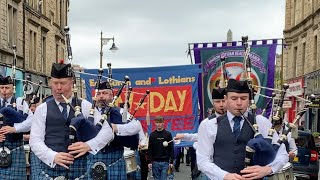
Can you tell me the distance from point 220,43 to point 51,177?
4963 millimetres

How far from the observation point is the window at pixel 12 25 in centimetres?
2422

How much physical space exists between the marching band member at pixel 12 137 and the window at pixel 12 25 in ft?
55.2

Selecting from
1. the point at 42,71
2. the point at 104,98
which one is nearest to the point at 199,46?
the point at 104,98

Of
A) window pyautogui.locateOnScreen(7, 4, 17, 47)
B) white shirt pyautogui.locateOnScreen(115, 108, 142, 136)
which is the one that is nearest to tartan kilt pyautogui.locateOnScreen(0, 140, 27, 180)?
white shirt pyautogui.locateOnScreen(115, 108, 142, 136)

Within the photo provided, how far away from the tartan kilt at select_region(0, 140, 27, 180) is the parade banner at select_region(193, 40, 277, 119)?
3.45m

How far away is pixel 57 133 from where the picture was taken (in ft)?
17.0

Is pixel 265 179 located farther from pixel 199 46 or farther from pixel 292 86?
pixel 292 86

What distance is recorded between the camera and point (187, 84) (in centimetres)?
1107

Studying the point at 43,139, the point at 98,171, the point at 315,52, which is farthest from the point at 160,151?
the point at 315,52

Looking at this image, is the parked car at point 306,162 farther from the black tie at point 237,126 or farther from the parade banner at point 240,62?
the black tie at point 237,126

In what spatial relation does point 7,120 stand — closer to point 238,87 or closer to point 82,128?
point 82,128

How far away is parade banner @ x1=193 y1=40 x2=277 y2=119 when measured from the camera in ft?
29.8

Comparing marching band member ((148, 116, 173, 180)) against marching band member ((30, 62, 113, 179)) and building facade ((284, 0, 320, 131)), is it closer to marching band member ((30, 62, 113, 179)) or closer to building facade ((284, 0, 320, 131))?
marching band member ((30, 62, 113, 179))

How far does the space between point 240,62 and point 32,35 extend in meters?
20.9
